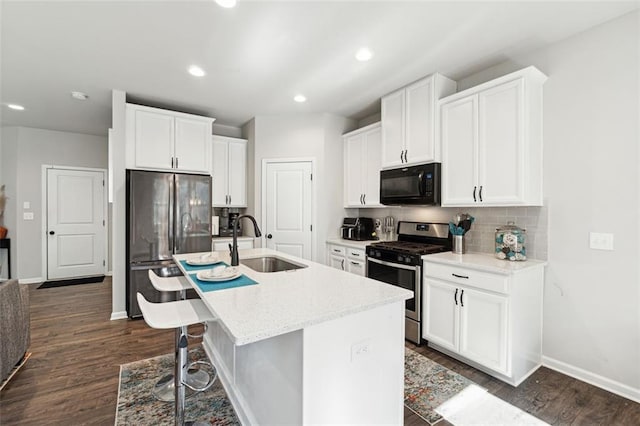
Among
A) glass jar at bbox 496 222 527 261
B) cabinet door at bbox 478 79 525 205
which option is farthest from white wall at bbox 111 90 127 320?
glass jar at bbox 496 222 527 261

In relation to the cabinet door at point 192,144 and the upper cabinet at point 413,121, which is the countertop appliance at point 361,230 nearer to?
the upper cabinet at point 413,121

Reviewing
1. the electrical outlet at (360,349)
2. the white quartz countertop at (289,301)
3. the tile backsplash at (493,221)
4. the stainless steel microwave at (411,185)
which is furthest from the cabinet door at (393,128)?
the electrical outlet at (360,349)

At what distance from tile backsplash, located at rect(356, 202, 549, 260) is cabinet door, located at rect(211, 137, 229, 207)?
2.81 meters

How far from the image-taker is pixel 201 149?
402 centimetres

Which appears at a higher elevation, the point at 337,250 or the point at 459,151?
the point at 459,151

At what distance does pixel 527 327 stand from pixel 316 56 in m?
2.90

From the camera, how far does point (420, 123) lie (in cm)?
309

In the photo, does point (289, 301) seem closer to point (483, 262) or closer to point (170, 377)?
point (170, 377)

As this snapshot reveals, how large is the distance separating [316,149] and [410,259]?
2.18 meters

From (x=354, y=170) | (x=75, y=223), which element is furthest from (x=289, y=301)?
(x=75, y=223)

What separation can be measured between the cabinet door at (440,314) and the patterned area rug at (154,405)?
70.0 inches

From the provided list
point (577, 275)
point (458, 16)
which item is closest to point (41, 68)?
point (458, 16)

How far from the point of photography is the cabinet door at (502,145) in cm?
237

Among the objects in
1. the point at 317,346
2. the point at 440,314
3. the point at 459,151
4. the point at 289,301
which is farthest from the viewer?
the point at 459,151
